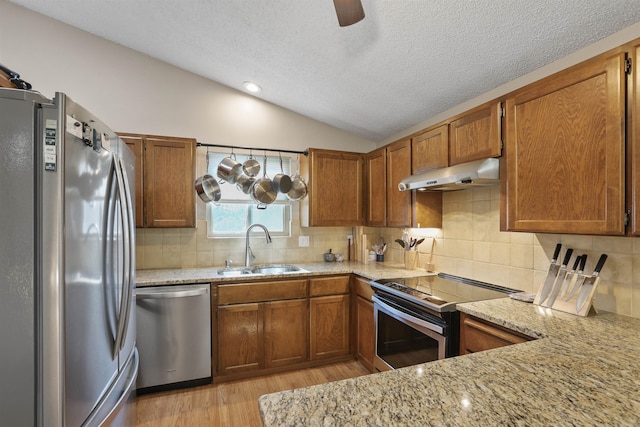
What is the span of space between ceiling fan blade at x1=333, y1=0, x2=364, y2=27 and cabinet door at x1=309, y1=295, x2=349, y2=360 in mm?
2180

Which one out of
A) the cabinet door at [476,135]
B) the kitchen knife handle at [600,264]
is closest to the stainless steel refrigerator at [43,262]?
the cabinet door at [476,135]

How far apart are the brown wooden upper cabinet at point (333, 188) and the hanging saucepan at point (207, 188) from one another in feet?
2.95

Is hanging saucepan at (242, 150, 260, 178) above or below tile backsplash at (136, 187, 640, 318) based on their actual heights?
above

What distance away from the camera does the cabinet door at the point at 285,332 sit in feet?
8.61

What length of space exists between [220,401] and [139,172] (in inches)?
75.8

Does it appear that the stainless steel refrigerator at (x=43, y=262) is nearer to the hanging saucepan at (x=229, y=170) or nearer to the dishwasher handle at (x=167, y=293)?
the dishwasher handle at (x=167, y=293)

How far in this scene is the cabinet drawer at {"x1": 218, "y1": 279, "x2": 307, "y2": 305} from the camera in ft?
8.21

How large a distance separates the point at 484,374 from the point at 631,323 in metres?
1.06

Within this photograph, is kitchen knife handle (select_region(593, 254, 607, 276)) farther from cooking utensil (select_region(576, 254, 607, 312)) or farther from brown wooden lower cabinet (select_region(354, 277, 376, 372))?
brown wooden lower cabinet (select_region(354, 277, 376, 372))

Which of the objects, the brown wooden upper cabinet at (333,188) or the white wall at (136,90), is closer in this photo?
the white wall at (136,90)

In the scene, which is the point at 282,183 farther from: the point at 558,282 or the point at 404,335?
the point at 558,282

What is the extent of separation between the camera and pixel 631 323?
55.1 inches

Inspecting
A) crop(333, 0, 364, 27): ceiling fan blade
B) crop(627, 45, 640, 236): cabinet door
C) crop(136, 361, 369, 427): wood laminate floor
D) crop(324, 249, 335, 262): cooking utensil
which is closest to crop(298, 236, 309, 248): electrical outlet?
crop(324, 249, 335, 262): cooking utensil

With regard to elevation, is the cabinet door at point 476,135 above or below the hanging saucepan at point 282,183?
above
